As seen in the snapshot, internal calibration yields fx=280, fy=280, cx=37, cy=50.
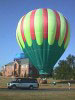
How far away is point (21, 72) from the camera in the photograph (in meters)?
152

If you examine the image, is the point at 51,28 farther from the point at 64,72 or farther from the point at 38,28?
the point at 64,72

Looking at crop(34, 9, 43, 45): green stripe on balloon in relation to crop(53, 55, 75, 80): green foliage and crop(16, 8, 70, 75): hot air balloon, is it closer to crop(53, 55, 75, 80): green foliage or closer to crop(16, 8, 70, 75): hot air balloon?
crop(16, 8, 70, 75): hot air balloon

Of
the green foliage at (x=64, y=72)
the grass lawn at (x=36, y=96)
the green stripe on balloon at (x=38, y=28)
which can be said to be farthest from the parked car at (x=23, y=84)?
the green foliage at (x=64, y=72)

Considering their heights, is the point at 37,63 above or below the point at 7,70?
below

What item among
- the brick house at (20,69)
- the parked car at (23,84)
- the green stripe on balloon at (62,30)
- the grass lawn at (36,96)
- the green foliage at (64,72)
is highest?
the brick house at (20,69)

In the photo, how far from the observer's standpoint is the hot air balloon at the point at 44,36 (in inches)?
2386

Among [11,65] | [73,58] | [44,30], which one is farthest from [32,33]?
[11,65]

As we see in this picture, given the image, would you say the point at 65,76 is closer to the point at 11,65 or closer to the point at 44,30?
the point at 44,30

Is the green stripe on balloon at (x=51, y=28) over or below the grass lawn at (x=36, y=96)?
over

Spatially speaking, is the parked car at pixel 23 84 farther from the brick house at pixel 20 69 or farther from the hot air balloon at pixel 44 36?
the brick house at pixel 20 69

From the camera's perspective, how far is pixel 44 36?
60500 millimetres

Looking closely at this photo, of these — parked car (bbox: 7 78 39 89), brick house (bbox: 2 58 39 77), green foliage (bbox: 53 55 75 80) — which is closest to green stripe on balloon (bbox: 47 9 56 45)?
parked car (bbox: 7 78 39 89)

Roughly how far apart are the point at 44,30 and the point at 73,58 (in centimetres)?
5556

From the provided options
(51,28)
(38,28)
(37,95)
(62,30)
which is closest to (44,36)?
(38,28)
